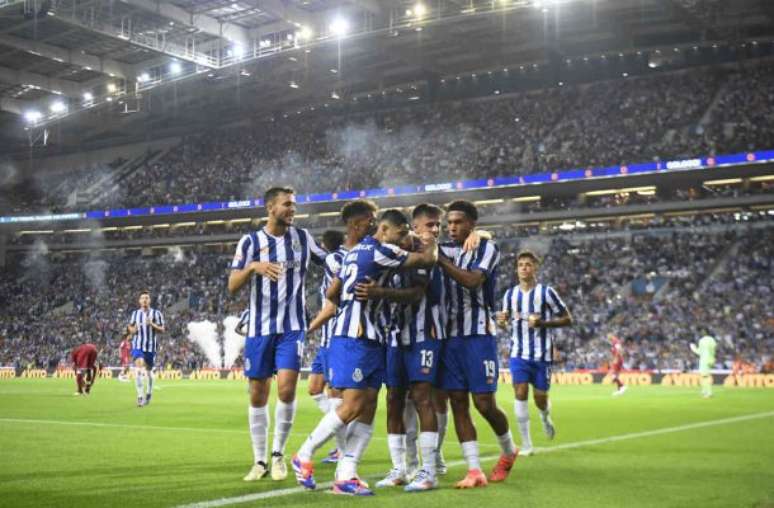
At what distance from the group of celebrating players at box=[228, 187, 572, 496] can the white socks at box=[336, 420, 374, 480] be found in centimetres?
1

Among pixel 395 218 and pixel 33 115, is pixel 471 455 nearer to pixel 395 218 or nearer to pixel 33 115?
pixel 395 218

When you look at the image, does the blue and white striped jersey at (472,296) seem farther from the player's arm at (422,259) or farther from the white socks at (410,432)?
the white socks at (410,432)

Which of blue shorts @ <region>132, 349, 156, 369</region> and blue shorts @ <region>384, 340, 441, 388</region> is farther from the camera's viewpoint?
blue shorts @ <region>132, 349, 156, 369</region>

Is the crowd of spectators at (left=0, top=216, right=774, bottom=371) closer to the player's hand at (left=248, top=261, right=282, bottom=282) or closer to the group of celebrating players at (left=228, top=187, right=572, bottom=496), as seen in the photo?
the group of celebrating players at (left=228, top=187, right=572, bottom=496)

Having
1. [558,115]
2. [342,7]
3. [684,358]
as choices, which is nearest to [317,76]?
[342,7]

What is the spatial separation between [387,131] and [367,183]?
5.06m

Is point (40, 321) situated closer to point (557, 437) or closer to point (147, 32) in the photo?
point (147, 32)

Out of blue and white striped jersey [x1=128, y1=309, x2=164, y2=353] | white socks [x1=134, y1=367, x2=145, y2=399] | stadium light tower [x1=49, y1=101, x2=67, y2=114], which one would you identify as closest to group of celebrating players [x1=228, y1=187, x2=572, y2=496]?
white socks [x1=134, y1=367, x2=145, y2=399]

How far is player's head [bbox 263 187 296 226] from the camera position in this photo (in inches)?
336

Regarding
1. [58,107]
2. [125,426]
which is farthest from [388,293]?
[58,107]

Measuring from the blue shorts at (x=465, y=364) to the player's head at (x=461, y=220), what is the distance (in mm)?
963

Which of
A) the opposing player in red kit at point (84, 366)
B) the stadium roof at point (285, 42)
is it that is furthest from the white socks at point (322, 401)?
the stadium roof at point (285, 42)

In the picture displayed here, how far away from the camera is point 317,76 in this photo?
48531mm

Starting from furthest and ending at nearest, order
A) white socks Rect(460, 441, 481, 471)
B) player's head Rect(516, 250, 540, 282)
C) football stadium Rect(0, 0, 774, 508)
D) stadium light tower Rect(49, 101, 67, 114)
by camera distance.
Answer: stadium light tower Rect(49, 101, 67, 114) < player's head Rect(516, 250, 540, 282) < football stadium Rect(0, 0, 774, 508) < white socks Rect(460, 441, 481, 471)
